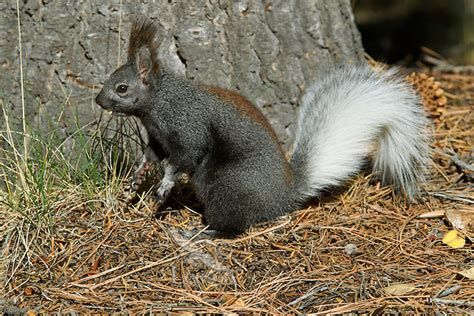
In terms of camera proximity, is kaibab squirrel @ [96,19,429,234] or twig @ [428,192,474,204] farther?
twig @ [428,192,474,204]

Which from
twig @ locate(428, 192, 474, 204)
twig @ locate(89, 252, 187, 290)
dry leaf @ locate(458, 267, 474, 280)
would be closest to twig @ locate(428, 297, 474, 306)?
dry leaf @ locate(458, 267, 474, 280)

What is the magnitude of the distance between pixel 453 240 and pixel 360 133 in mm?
670

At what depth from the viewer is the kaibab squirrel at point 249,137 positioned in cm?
322

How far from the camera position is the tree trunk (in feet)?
11.6

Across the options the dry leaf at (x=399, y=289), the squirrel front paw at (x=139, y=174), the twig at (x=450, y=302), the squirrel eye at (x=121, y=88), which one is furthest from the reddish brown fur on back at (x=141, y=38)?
the twig at (x=450, y=302)

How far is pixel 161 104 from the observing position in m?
3.29

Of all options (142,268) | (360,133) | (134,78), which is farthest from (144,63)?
(360,133)

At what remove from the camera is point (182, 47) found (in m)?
3.65

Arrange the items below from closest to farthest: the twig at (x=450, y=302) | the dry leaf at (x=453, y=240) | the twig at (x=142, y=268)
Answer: the twig at (x=450, y=302)
the twig at (x=142, y=268)
the dry leaf at (x=453, y=240)

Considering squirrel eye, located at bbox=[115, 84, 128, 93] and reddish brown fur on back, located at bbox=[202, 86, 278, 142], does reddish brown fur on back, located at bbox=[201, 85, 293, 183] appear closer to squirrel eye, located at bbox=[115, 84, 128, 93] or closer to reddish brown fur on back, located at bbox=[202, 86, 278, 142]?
reddish brown fur on back, located at bbox=[202, 86, 278, 142]

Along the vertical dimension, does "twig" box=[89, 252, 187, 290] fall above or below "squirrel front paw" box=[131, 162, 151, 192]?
below

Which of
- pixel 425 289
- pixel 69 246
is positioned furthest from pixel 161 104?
pixel 425 289

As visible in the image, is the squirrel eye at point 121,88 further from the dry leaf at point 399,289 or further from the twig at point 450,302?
the twig at point 450,302

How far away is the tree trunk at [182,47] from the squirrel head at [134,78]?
241 millimetres
